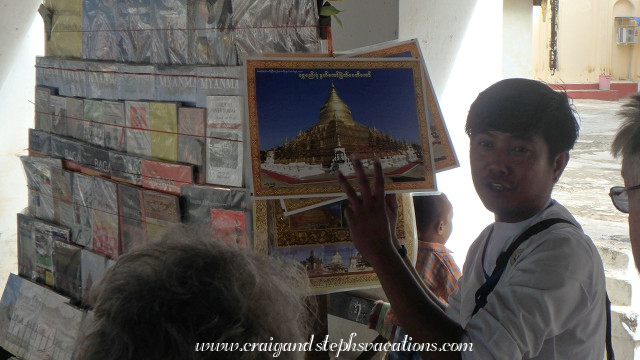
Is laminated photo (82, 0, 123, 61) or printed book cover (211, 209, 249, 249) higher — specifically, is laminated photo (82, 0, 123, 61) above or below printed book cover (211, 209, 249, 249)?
above

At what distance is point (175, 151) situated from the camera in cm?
252

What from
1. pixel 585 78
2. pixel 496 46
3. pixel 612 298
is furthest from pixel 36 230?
pixel 585 78

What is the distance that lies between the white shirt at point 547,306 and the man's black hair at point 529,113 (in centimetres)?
20

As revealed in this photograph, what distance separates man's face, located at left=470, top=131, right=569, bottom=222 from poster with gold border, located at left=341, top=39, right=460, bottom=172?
1.64ft

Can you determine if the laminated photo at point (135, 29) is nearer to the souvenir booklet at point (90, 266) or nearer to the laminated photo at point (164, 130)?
the laminated photo at point (164, 130)

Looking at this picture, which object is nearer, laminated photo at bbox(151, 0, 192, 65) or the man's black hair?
the man's black hair

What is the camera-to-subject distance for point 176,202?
247 cm

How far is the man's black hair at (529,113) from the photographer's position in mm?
1459

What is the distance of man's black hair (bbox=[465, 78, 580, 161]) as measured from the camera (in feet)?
4.79

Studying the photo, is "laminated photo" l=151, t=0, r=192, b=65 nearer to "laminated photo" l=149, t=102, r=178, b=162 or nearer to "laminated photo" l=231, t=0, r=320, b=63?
"laminated photo" l=149, t=102, r=178, b=162

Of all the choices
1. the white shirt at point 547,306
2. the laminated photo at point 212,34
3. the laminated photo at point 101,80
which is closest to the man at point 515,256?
the white shirt at point 547,306

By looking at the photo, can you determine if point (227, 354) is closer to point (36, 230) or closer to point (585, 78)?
point (36, 230)

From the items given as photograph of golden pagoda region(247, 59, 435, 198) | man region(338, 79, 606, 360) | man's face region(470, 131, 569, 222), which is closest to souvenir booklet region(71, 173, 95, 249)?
photograph of golden pagoda region(247, 59, 435, 198)

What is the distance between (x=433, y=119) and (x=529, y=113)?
0.58 m
